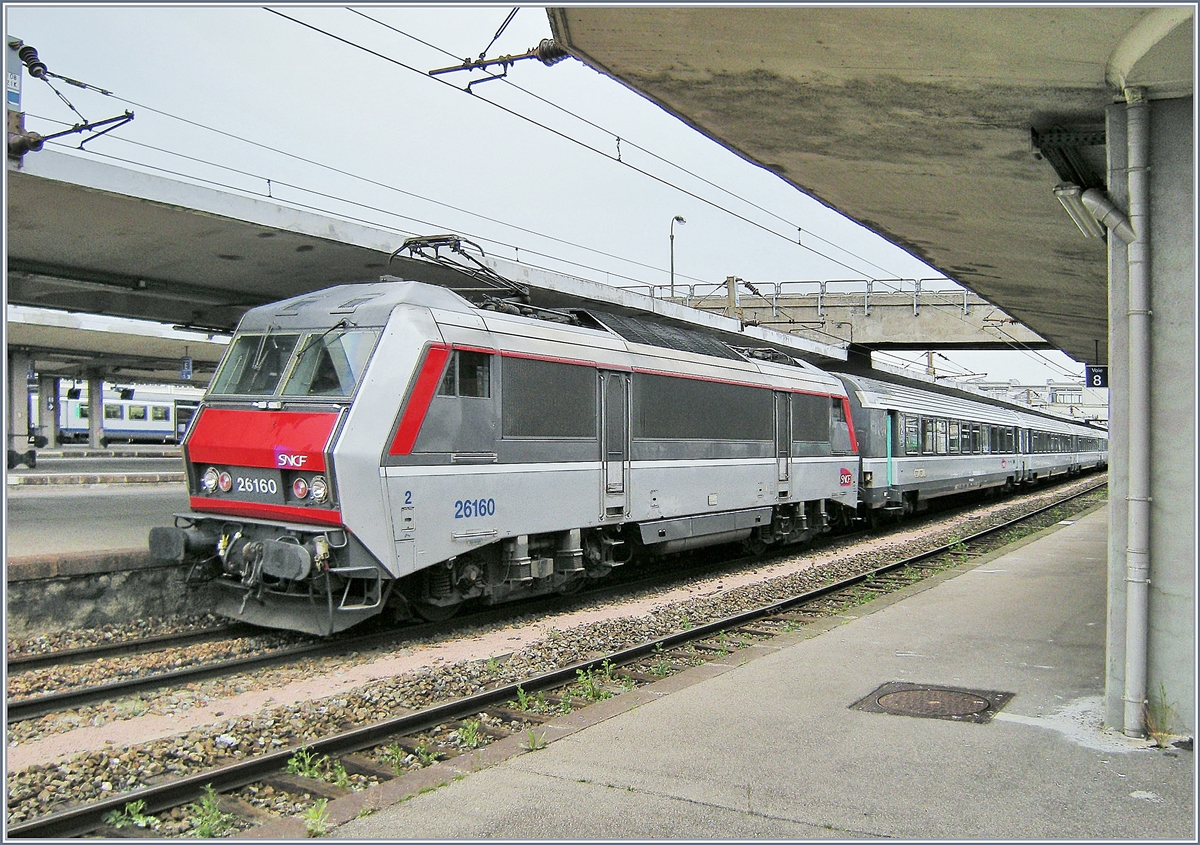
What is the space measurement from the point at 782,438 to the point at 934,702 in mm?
8554

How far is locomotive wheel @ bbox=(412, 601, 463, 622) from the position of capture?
927 centimetres

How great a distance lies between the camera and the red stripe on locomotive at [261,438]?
7848 millimetres

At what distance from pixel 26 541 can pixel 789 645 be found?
8633 mm

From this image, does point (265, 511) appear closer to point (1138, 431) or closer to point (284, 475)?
point (284, 475)

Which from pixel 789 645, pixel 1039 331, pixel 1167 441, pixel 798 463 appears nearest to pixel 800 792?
pixel 1167 441

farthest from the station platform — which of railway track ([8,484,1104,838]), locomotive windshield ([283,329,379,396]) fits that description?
locomotive windshield ([283,329,379,396])

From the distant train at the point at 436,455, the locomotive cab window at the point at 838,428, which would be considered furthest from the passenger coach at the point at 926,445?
the distant train at the point at 436,455

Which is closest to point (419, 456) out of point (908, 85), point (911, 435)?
point (908, 85)

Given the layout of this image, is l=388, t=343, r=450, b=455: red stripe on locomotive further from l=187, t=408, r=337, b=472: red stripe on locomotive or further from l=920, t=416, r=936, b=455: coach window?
l=920, t=416, r=936, b=455: coach window

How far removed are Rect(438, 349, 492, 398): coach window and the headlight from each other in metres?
1.36

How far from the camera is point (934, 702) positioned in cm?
633

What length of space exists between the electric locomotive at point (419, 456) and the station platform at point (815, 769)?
2709 millimetres

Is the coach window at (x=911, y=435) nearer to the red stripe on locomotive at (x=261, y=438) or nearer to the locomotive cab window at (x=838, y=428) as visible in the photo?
the locomotive cab window at (x=838, y=428)

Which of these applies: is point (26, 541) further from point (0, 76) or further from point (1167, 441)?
point (1167, 441)
